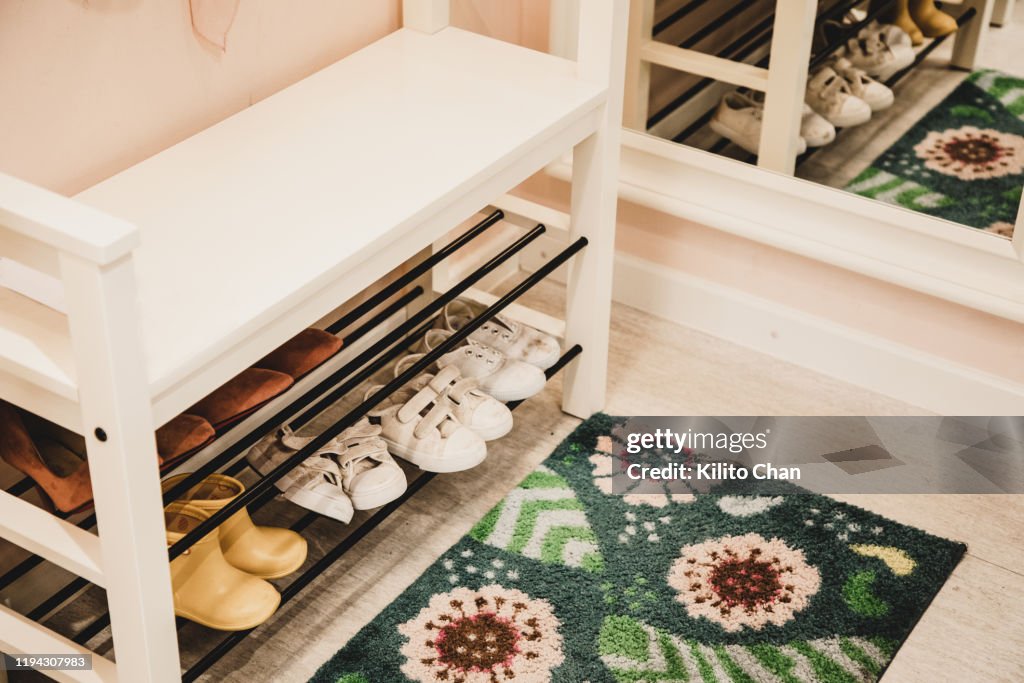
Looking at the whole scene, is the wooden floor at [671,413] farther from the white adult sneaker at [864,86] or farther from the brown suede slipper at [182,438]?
the white adult sneaker at [864,86]

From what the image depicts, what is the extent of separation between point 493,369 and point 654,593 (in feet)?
1.39

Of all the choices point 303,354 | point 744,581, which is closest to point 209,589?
point 303,354

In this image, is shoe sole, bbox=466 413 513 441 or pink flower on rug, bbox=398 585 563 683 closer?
pink flower on rug, bbox=398 585 563 683

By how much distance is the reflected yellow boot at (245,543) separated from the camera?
1.58 meters

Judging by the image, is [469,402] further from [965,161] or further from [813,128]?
[965,161]

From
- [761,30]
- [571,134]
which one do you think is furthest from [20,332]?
[761,30]

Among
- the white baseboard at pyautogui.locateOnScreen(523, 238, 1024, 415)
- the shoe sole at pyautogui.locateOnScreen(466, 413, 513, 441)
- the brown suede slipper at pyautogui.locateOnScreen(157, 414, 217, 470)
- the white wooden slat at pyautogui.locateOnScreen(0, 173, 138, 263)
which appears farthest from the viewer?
the white baseboard at pyautogui.locateOnScreen(523, 238, 1024, 415)

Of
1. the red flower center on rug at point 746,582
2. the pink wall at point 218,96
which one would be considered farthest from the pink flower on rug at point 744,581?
the pink wall at point 218,96

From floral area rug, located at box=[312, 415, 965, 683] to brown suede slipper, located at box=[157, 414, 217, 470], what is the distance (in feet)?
1.28

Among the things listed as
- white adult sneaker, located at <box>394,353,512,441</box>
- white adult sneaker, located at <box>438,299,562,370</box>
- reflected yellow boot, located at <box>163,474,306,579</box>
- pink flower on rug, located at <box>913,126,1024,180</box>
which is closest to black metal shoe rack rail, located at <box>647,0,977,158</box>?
pink flower on rug, located at <box>913,126,1024,180</box>

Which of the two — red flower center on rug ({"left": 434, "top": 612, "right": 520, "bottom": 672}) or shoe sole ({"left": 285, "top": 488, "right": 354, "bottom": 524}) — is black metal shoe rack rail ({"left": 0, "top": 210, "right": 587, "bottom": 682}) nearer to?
shoe sole ({"left": 285, "top": 488, "right": 354, "bottom": 524})

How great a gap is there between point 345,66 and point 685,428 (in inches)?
32.1

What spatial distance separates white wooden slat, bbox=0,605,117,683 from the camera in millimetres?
1395

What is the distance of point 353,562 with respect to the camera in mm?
1817
